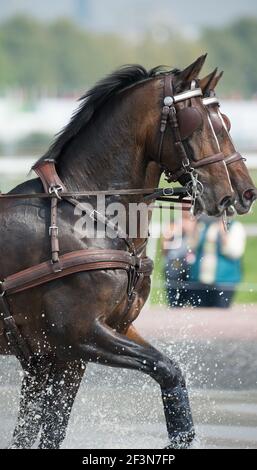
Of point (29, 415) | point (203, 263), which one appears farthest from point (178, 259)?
point (29, 415)

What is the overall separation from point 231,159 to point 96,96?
74 centimetres

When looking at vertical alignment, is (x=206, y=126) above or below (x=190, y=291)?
below

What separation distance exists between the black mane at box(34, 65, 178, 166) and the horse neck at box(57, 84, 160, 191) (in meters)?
0.05

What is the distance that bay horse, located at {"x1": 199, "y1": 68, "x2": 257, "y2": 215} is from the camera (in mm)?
5664

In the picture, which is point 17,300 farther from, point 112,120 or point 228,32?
point 228,32

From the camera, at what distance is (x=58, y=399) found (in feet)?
19.8

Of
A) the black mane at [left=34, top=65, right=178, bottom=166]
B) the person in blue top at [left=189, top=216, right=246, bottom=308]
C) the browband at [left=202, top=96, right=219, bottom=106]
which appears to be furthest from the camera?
the person in blue top at [left=189, top=216, right=246, bottom=308]

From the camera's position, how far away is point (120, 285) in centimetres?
564

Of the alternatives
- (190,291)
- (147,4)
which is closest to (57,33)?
(147,4)

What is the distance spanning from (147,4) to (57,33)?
654 inches

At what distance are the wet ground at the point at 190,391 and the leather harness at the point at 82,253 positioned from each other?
125 cm

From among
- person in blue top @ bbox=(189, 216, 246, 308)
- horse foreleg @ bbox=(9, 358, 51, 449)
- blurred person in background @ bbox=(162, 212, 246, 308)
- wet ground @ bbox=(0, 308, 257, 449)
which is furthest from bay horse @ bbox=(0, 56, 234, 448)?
person in blue top @ bbox=(189, 216, 246, 308)

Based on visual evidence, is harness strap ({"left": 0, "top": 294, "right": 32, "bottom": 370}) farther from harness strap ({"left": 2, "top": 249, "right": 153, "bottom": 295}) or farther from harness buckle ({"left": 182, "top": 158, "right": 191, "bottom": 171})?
harness buckle ({"left": 182, "top": 158, "right": 191, "bottom": 171})

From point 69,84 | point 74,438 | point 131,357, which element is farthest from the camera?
point 69,84
